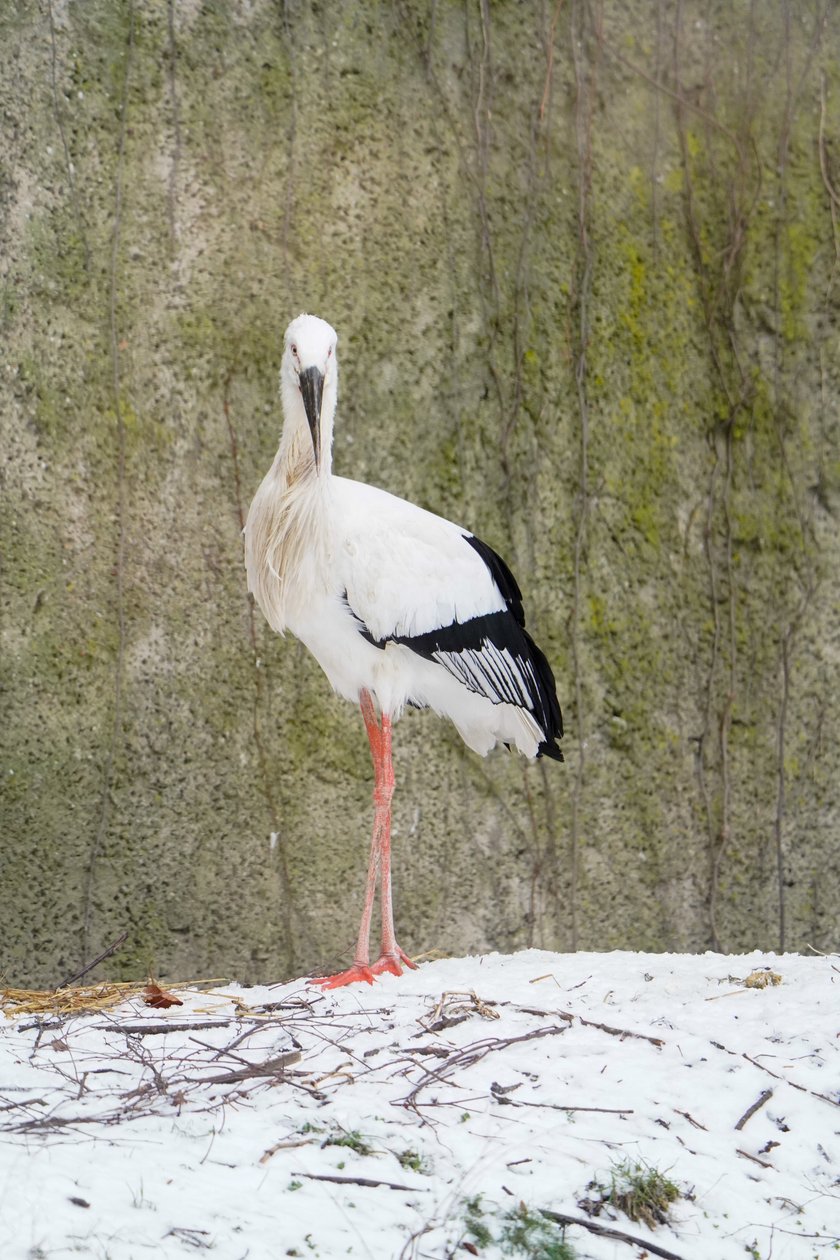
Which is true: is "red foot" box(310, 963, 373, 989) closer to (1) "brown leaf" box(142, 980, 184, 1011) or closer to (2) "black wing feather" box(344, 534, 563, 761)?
(1) "brown leaf" box(142, 980, 184, 1011)

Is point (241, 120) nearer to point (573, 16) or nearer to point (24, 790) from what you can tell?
point (573, 16)

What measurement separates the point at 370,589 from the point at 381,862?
0.74m

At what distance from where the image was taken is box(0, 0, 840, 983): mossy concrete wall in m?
4.22

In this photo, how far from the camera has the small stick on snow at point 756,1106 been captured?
249 centimetres

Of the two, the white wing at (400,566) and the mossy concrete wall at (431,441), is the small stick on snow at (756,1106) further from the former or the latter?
the mossy concrete wall at (431,441)

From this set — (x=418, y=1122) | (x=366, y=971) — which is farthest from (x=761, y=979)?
(x=418, y=1122)

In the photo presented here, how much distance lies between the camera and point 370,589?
3.59 m

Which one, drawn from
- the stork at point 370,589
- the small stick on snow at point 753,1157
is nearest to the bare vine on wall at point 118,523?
the stork at point 370,589

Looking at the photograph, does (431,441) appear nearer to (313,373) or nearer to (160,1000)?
(313,373)

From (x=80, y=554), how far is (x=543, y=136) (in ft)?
7.06

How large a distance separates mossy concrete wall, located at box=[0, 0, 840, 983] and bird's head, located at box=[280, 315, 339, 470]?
0.88m

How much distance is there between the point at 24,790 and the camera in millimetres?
4102

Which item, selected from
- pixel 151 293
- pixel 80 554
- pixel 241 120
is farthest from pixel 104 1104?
pixel 241 120

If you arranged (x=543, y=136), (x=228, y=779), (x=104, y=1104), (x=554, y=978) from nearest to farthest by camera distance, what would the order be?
(x=104, y=1104) < (x=554, y=978) < (x=228, y=779) < (x=543, y=136)
